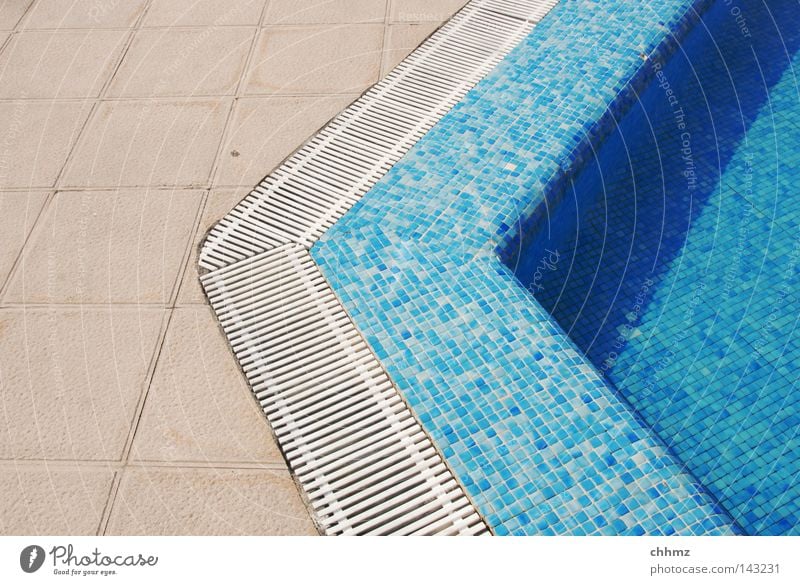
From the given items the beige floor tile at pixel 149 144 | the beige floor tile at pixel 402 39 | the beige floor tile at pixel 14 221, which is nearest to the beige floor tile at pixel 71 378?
the beige floor tile at pixel 14 221

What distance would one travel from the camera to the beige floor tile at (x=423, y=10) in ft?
27.6

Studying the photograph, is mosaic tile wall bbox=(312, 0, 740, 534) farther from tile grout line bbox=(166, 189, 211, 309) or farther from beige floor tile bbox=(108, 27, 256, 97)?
beige floor tile bbox=(108, 27, 256, 97)

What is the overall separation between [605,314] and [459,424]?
6.49ft

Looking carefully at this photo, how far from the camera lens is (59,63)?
8.35m

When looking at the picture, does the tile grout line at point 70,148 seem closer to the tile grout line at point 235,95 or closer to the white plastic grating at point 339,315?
the tile grout line at point 235,95

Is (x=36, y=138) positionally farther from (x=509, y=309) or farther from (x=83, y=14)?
(x=509, y=309)

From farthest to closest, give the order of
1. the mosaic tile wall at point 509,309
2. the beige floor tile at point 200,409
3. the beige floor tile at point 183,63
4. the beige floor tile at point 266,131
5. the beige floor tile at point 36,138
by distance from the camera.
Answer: the beige floor tile at point 183,63 < the beige floor tile at point 36,138 < the beige floor tile at point 266,131 < the beige floor tile at point 200,409 < the mosaic tile wall at point 509,309

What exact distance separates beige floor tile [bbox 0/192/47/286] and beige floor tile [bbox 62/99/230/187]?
39 centimetres

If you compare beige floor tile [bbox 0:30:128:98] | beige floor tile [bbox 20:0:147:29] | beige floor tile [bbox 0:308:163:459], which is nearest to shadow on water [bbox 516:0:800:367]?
beige floor tile [bbox 0:308:163:459]

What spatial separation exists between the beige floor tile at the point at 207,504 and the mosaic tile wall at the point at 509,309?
1078 mm

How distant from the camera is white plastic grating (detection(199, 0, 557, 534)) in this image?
466 cm

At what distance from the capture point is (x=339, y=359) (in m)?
5.36

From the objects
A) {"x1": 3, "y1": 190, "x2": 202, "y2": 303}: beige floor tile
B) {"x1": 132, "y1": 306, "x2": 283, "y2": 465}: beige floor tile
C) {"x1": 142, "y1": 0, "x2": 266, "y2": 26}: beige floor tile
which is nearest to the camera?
{"x1": 132, "y1": 306, "x2": 283, "y2": 465}: beige floor tile

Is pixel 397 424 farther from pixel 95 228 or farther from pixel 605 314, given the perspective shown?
pixel 95 228
